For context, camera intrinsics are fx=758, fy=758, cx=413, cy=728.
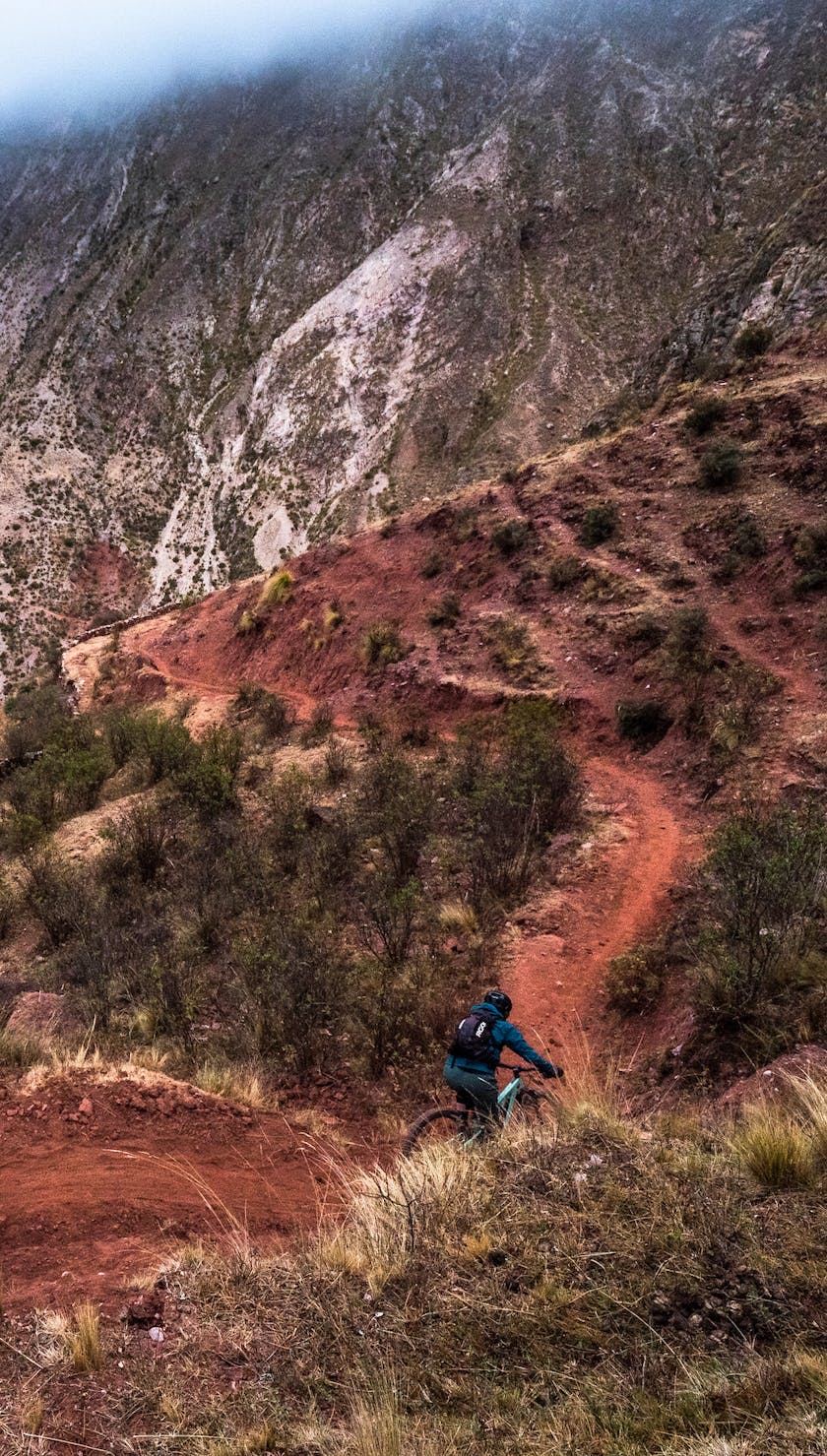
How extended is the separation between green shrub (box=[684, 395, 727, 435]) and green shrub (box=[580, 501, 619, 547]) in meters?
2.57

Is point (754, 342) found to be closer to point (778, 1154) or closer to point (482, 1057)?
point (482, 1057)

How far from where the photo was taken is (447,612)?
18.0m

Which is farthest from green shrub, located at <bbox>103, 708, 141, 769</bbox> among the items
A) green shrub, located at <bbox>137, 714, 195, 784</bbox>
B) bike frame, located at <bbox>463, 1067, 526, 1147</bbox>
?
bike frame, located at <bbox>463, 1067, 526, 1147</bbox>

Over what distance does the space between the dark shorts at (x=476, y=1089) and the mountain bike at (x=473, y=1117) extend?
0.06 m

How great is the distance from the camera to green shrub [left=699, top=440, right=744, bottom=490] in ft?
50.6

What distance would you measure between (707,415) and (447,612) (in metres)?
7.26

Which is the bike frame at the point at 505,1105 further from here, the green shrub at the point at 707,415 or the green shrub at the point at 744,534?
the green shrub at the point at 707,415

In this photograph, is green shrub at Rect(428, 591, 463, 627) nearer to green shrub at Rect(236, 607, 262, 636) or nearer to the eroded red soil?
the eroded red soil

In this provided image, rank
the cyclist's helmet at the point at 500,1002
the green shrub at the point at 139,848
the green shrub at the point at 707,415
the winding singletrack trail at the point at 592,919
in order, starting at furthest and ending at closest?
the green shrub at the point at 707,415
the green shrub at the point at 139,848
the winding singletrack trail at the point at 592,919
the cyclist's helmet at the point at 500,1002

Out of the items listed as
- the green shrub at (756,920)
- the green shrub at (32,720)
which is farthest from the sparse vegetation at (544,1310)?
the green shrub at (32,720)

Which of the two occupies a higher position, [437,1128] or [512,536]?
[512,536]

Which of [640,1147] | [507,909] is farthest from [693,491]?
[640,1147]

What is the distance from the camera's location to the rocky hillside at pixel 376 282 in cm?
4581

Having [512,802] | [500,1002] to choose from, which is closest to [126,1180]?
[500,1002]
